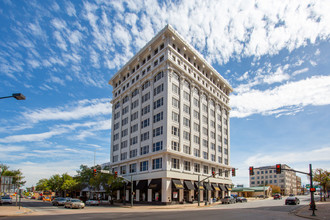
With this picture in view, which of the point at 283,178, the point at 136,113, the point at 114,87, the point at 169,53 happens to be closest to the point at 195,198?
the point at 136,113

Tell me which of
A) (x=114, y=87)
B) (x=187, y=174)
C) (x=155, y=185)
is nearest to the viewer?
(x=155, y=185)

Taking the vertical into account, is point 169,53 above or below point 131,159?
above

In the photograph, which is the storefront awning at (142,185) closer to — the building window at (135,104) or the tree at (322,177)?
the building window at (135,104)

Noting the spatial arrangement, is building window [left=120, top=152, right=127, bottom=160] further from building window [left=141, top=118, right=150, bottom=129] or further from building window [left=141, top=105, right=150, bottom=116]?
building window [left=141, top=105, right=150, bottom=116]

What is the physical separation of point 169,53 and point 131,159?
26595mm

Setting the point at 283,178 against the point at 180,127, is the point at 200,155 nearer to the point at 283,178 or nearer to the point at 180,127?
the point at 180,127

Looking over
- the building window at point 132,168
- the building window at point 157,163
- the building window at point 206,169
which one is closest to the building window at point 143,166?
the building window at point 157,163

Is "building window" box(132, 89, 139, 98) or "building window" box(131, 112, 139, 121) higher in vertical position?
"building window" box(132, 89, 139, 98)

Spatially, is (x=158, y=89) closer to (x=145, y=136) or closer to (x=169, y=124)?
(x=169, y=124)

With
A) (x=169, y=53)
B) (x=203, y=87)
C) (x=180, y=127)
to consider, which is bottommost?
(x=180, y=127)

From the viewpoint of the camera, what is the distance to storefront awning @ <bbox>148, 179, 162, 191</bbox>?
49.2 metres

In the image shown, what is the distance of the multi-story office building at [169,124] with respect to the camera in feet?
170

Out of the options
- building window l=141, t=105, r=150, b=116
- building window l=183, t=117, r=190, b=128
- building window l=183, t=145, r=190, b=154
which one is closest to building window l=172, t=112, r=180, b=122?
building window l=183, t=117, r=190, b=128

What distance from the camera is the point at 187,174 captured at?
177 ft
